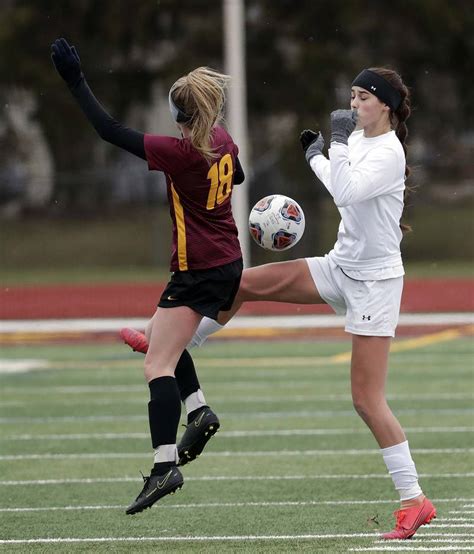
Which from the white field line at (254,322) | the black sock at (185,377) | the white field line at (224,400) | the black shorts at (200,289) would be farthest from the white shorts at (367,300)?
the white field line at (254,322)

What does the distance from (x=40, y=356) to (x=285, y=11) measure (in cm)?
1616

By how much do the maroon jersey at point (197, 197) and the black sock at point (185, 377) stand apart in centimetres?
64

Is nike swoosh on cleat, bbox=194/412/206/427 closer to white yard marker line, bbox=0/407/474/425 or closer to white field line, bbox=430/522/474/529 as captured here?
white field line, bbox=430/522/474/529

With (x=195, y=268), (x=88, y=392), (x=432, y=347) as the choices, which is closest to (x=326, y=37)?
(x=432, y=347)

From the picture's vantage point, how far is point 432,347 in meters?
16.0

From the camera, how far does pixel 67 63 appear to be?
651 cm

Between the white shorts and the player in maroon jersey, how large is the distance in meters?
0.48

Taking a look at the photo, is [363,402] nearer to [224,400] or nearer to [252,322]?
[224,400]

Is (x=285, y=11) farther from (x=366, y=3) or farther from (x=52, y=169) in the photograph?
(x=52, y=169)

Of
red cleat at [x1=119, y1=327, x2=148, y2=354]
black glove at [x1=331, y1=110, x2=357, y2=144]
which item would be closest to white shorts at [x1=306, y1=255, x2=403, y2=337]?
black glove at [x1=331, y1=110, x2=357, y2=144]

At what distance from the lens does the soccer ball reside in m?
7.08

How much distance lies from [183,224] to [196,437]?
3.47 feet

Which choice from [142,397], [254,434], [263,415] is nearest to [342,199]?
[254,434]

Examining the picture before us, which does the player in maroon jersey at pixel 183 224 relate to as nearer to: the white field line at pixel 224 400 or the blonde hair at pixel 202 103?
the blonde hair at pixel 202 103
